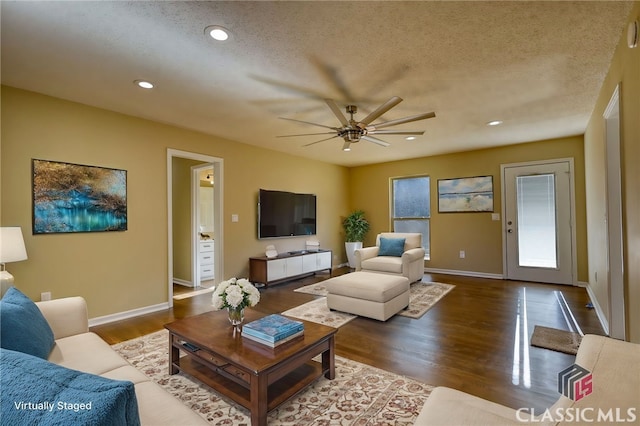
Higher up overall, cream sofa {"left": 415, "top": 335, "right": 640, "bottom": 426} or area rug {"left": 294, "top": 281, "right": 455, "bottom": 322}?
cream sofa {"left": 415, "top": 335, "right": 640, "bottom": 426}

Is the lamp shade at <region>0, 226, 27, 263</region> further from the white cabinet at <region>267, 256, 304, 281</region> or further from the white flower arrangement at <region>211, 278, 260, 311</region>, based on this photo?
the white cabinet at <region>267, 256, 304, 281</region>

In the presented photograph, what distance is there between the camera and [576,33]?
2.17 metres

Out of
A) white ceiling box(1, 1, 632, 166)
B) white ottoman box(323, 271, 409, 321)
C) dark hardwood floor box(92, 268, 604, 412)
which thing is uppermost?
white ceiling box(1, 1, 632, 166)

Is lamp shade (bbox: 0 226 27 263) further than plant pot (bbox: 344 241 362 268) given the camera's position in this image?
No

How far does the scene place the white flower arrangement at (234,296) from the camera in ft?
6.63

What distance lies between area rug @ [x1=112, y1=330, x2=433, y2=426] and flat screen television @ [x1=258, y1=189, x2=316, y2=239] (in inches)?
125

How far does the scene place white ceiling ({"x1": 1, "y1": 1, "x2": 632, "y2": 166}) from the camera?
1.91m

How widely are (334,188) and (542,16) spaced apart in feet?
17.7

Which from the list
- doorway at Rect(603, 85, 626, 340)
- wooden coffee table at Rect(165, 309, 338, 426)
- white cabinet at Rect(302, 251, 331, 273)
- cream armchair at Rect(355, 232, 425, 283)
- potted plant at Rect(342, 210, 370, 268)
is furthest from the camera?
potted plant at Rect(342, 210, 370, 268)

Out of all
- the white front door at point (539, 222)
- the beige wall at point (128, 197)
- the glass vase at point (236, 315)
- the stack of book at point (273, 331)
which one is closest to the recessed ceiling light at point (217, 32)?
the glass vase at point (236, 315)

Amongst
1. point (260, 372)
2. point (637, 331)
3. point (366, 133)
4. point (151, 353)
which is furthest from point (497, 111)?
point (151, 353)

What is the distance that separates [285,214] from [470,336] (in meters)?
3.76

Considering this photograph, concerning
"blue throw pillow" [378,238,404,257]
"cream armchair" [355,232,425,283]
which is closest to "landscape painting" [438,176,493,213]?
"cream armchair" [355,232,425,283]

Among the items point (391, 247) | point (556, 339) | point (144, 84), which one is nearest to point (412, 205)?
point (391, 247)
